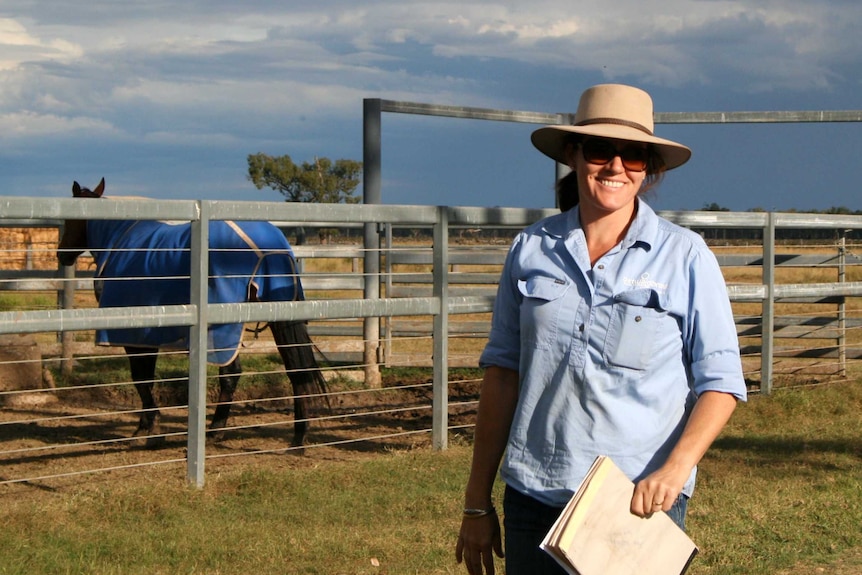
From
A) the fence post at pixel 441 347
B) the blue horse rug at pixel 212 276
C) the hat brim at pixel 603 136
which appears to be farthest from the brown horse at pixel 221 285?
the hat brim at pixel 603 136

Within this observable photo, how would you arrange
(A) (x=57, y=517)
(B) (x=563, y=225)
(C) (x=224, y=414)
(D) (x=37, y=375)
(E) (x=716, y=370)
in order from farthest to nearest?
(D) (x=37, y=375) < (C) (x=224, y=414) < (A) (x=57, y=517) < (B) (x=563, y=225) < (E) (x=716, y=370)

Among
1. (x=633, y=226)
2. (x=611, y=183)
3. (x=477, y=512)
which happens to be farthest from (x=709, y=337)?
(x=477, y=512)

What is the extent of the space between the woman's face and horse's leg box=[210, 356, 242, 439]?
209 inches

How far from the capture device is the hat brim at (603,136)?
271 cm

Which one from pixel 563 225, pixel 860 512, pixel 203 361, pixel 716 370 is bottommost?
pixel 860 512

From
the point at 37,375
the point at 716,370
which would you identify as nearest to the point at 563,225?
the point at 716,370

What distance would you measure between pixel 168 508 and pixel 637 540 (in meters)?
3.68

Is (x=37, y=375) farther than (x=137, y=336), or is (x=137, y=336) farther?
(x=37, y=375)

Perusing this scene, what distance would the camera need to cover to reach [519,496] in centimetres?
274

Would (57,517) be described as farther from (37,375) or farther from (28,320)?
(37,375)

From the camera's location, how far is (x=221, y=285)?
706 cm

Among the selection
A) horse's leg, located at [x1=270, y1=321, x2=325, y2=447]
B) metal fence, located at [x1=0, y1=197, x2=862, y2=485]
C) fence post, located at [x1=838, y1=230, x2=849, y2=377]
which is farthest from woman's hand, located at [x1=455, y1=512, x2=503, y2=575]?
fence post, located at [x1=838, y1=230, x2=849, y2=377]

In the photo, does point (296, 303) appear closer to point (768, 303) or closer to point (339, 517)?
point (339, 517)

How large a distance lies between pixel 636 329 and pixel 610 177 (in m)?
0.39
